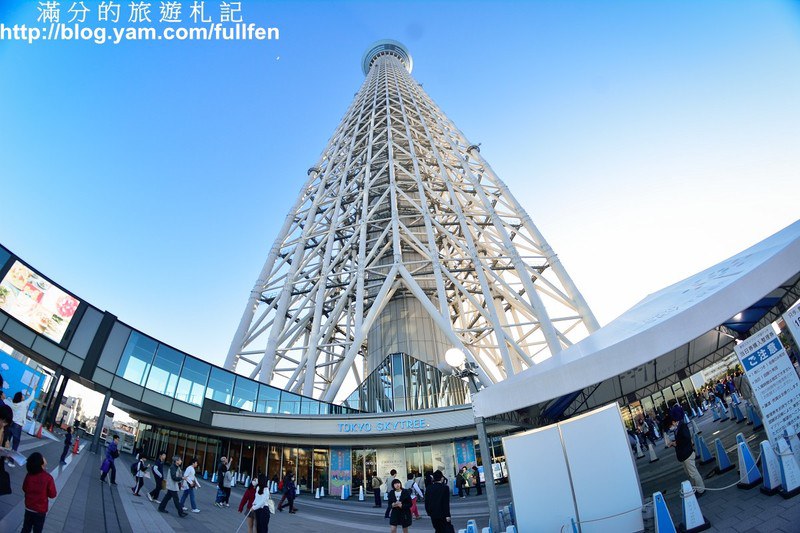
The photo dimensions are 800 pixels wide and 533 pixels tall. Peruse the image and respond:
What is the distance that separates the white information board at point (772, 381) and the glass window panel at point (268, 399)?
19437 mm

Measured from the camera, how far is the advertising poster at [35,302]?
17.5 m

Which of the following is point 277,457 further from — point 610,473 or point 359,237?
point 610,473

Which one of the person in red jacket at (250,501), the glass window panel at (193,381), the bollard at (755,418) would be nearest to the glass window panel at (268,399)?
the glass window panel at (193,381)

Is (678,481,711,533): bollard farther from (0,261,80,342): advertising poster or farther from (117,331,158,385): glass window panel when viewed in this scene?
(0,261,80,342): advertising poster

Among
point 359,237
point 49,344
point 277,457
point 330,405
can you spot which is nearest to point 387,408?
point 330,405

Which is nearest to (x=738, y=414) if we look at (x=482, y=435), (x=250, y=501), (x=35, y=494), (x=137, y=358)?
(x=482, y=435)

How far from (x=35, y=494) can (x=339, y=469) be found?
1623cm

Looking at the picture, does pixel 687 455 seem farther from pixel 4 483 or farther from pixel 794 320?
pixel 4 483

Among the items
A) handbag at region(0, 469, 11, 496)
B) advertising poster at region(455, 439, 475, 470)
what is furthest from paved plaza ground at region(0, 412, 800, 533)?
advertising poster at region(455, 439, 475, 470)

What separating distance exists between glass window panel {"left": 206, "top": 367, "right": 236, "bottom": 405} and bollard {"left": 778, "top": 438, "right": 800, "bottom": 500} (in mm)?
20730


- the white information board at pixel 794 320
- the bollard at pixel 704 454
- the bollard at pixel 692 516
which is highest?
the white information board at pixel 794 320

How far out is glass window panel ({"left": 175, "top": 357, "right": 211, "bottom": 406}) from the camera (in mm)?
20422

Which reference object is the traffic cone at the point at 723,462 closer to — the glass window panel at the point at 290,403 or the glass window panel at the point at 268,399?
the glass window panel at the point at 290,403

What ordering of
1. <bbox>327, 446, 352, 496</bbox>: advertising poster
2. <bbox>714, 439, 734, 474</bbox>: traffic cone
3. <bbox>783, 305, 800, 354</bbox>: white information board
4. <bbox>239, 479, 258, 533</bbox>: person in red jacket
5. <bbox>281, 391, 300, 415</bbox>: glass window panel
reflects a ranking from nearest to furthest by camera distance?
<bbox>783, 305, 800, 354</bbox>: white information board, <bbox>239, 479, 258, 533</bbox>: person in red jacket, <bbox>714, 439, 734, 474</bbox>: traffic cone, <bbox>327, 446, 352, 496</bbox>: advertising poster, <bbox>281, 391, 300, 415</bbox>: glass window panel
